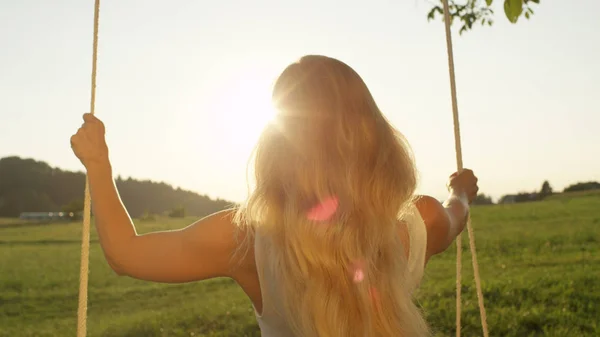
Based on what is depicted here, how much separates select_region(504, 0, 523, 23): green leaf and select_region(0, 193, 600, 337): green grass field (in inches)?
52.7

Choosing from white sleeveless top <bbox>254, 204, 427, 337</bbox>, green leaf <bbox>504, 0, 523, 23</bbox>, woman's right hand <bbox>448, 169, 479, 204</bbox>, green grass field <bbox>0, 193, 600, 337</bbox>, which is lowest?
green grass field <bbox>0, 193, 600, 337</bbox>

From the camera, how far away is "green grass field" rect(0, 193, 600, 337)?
4.62 metres

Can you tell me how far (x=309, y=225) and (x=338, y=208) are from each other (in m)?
0.07

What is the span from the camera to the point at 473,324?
4.38m

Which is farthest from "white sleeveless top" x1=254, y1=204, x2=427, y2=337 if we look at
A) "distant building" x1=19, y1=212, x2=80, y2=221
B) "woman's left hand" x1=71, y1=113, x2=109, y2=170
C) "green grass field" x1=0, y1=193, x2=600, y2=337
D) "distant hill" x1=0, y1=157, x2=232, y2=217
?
"distant building" x1=19, y1=212, x2=80, y2=221

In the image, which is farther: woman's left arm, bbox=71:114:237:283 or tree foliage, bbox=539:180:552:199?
tree foliage, bbox=539:180:552:199

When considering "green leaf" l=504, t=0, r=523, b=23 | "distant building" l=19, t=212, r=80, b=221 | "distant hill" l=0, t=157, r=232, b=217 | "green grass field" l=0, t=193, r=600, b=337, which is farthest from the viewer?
"distant building" l=19, t=212, r=80, b=221

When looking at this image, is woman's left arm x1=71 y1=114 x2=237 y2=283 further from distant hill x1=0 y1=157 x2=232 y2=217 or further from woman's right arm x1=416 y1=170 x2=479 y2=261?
distant hill x1=0 y1=157 x2=232 y2=217

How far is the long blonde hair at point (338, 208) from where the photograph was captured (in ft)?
3.80

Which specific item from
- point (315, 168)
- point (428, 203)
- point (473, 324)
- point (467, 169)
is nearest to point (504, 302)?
point (473, 324)

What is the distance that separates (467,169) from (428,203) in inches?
14.6

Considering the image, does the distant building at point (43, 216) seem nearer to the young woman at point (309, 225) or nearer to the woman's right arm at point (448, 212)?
the woman's right arm at point (448, 212)

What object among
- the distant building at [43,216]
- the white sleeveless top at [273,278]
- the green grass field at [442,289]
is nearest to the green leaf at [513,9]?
the white sleeveless top at [273,278]

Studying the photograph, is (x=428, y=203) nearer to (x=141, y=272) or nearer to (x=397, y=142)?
(x=397, y=142)
